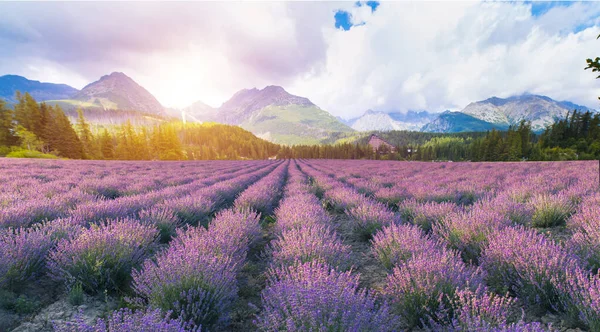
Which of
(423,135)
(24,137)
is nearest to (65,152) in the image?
(24,137)

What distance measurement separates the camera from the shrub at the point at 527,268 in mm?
2004

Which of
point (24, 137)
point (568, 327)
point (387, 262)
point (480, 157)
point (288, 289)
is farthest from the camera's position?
point (480, 157)

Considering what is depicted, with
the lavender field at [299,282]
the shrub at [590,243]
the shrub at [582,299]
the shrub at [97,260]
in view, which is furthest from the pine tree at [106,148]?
the shrub at [590,243]

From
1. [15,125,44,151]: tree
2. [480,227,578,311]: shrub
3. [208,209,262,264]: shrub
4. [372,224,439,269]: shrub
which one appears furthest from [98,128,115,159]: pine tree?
[480,227,578,311]: shrub

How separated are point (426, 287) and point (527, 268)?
1.05 m

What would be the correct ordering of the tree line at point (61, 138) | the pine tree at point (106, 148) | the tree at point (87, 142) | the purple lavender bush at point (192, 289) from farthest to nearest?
the pine tree at point (106, 148) → the tree at point (87, 142) → the tree line at point (61, 138) → the purple lavender bush at point (192, 289)

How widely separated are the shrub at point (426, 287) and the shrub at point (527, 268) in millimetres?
478

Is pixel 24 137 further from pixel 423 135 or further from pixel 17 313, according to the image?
pixel 423 135

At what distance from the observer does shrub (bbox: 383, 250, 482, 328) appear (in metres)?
1.89

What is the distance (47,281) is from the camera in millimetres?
2488

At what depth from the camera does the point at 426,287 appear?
1883mm

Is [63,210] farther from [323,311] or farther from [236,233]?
[323,311]

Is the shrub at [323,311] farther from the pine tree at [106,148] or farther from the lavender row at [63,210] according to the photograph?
the pine tree at [106,148]

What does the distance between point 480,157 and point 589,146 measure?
16.8 metres
